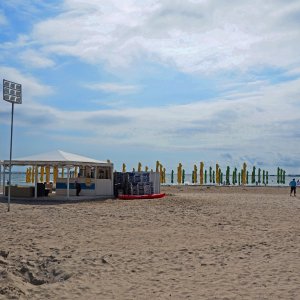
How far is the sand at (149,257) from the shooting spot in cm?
703

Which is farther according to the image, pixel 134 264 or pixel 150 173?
pixel 150 173

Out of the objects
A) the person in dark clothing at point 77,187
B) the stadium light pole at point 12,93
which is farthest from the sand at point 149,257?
the person in dark clothing at point 77,187

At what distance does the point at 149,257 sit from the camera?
29.5 ft

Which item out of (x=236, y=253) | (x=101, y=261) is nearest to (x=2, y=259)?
(x=101, y=261)

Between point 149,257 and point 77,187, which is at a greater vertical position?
point 77,187

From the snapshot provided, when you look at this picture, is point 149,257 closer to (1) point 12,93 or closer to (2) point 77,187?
(1) point 12,93

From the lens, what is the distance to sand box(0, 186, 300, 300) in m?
7.03

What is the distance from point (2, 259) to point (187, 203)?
1137 cm

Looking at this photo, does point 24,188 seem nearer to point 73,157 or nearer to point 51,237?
point 73,157

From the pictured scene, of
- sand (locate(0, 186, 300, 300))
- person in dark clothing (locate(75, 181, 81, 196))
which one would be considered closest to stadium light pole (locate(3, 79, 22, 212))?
sand (locate(0, 186, 300, 300))

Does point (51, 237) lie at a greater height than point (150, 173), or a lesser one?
lesser

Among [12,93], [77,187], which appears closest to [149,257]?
[12,93]

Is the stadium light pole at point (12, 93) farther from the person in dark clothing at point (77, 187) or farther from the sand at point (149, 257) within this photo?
the person in dark clothing at point (77, 187)

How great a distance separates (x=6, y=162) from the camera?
2220 cm
